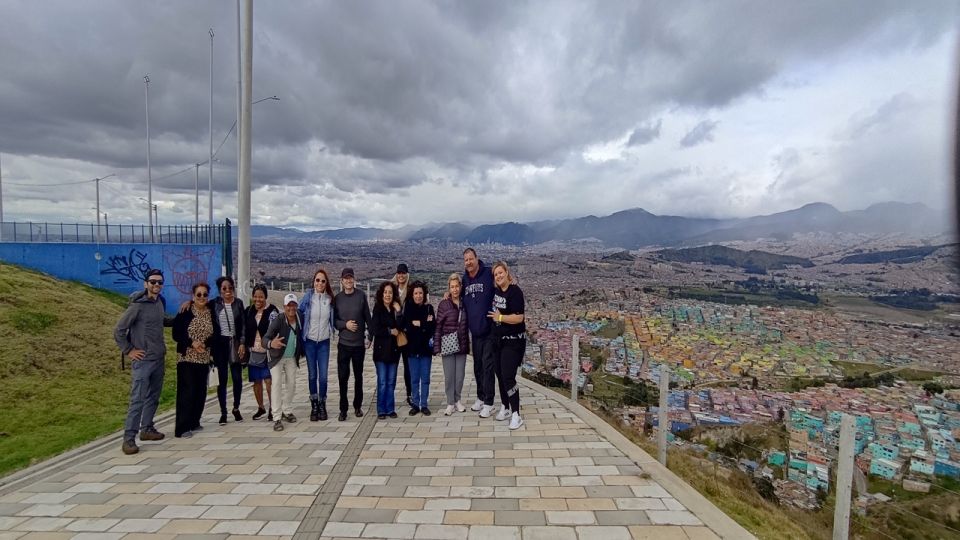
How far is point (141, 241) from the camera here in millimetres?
15273

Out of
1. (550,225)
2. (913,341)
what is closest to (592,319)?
(913,341)

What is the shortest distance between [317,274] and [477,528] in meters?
3.83

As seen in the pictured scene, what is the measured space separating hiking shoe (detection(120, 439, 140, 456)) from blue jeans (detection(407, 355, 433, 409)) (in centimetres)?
320

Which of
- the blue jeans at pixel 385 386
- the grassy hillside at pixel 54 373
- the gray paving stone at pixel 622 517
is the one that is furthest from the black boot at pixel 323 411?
the gray paving stone at pixel 622 517

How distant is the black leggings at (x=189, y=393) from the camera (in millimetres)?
5742

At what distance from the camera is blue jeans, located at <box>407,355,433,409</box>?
251 inches

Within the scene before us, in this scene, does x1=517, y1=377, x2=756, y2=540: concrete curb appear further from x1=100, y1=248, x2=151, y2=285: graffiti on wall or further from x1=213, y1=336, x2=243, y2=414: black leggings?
x1=100, y1=248, x2=151, y2=285: graffiti on wall

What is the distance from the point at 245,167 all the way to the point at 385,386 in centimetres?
502

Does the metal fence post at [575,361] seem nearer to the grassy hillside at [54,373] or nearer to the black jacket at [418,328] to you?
the black jacket at [418,328]

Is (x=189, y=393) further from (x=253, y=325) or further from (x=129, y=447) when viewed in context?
(x=253, y=325)

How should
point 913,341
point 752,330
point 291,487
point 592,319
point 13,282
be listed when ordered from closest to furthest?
point 291,487
point 13,282
point 913,341
point 752,330
point 592,319

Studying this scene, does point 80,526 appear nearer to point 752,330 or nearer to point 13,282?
point 13,282

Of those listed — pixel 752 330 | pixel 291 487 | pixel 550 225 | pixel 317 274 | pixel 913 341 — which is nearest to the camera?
pixel 291 487

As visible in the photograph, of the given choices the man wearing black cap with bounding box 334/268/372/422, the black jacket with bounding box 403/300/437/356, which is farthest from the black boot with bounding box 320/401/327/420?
the black jacket with bounding box 403/300/437/356
